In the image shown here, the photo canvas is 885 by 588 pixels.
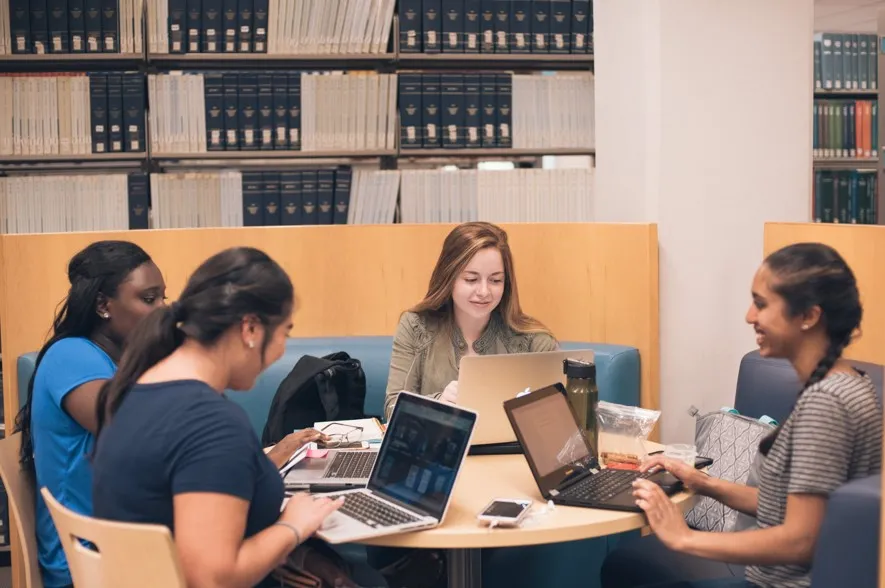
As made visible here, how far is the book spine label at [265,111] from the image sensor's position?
15.3 ft

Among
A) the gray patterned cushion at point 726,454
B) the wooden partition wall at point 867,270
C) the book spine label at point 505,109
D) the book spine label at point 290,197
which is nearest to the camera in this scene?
the gray patterned cushion at point 726,454

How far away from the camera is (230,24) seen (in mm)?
4629

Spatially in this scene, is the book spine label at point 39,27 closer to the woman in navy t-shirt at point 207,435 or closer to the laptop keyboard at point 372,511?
the woman in navy t-shirt at point 207,435

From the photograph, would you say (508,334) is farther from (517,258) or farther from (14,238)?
(14,238)

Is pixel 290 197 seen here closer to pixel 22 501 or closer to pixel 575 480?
pixel 22 501

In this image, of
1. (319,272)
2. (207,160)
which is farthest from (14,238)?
(207,160)

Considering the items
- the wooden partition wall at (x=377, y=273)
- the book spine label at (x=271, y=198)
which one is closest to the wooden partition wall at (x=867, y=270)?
the wooden partition wall at (x=377, y=273)

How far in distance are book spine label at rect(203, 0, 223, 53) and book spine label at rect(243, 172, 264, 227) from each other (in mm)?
588

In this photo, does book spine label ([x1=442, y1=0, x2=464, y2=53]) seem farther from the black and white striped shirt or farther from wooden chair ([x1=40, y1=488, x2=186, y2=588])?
wooden chair ([x1=40, y1=488, x2=186, y2=588])

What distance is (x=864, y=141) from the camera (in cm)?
649

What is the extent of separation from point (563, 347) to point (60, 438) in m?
1.86

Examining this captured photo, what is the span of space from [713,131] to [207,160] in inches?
94.8

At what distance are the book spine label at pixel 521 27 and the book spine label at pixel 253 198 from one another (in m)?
1.35

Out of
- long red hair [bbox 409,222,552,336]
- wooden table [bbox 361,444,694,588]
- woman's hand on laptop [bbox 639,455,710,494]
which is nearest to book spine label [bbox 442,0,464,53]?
long red hair [bbox 409,222,552,336]
